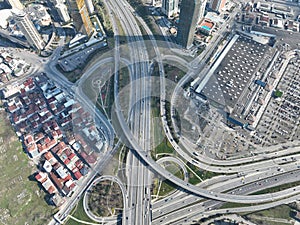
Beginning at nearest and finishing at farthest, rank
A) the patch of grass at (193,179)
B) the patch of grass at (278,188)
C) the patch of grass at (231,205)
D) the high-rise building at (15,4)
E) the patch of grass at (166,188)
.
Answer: the patch of grass at (231,205) → the patch of grass at (278,188) → the patch of grass at (166,188) → the patch of grass at (193,179) → the high-rise building at (15,4)

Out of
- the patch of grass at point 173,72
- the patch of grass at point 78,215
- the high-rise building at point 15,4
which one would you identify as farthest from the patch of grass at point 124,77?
the high-rise building at point 15,4

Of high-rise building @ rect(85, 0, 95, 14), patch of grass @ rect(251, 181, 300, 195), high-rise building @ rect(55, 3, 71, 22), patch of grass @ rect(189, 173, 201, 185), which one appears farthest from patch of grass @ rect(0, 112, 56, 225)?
high-rise building @ rect(85, 0, 95, 14)

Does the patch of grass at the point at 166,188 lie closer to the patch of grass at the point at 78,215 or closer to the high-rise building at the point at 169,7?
the patch of grass at the point at 78,215

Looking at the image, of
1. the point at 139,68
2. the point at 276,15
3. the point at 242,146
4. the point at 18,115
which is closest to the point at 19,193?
the point at 18,115

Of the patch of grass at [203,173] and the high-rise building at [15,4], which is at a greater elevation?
the high-rise building at [15,4]

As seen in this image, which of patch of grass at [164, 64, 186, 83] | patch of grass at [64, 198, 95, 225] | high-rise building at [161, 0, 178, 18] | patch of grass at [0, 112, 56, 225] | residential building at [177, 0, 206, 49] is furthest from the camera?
high-rise building at [161, 0, 178, 18]

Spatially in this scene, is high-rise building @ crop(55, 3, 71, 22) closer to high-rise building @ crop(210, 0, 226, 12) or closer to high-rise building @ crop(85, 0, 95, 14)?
high-rise building @ crop(85, 0, 95, 14)

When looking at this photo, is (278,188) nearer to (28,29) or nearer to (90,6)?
(28,29)
